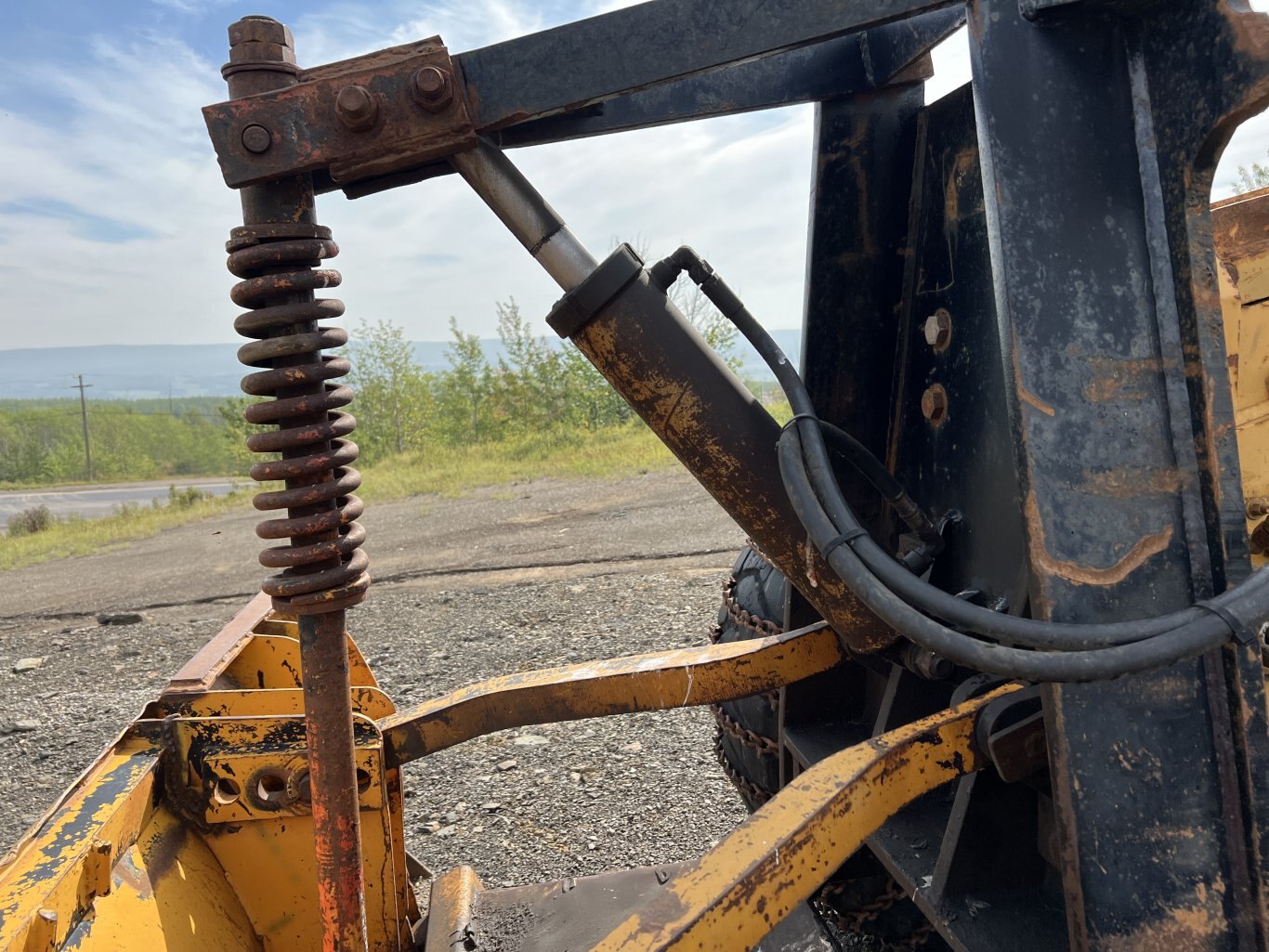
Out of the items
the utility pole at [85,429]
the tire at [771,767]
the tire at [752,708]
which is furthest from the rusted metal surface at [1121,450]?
the utility pole at [85,429]

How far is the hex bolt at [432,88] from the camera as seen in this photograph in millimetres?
1357

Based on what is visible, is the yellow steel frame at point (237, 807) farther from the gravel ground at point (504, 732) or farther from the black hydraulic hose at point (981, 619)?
the gravel ground at point (504, 732)

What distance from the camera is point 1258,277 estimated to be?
5.78 ft

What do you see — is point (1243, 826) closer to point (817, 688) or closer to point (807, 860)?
point (807, 860)

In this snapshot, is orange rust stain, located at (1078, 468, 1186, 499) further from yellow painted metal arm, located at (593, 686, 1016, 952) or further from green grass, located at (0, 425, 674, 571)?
green grass, located at (0, 425, 674, 571)

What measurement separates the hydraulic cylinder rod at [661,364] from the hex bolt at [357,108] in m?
0.15

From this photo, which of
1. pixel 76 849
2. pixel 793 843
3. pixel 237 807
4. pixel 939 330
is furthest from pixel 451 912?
pixel 939 330

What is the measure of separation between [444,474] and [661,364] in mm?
14493

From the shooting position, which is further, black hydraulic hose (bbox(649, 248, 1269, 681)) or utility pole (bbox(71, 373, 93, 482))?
utility pole (bbox(71, 373, 93, 482))

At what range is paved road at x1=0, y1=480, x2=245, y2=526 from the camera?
3234 cm

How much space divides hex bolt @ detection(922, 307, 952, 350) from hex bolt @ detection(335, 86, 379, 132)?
1.13 metres

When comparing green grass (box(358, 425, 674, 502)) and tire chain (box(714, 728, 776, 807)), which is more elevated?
green grass (box(358, 425, 674, 502))

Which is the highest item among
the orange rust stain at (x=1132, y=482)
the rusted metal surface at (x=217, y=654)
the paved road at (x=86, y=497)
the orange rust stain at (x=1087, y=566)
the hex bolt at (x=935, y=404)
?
the paved road at (x=86, y=497)

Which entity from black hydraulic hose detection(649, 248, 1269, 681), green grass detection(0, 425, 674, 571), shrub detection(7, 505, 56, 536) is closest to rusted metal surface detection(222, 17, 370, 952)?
black hydraulic hose detection(649, 248, 1269, 681)
